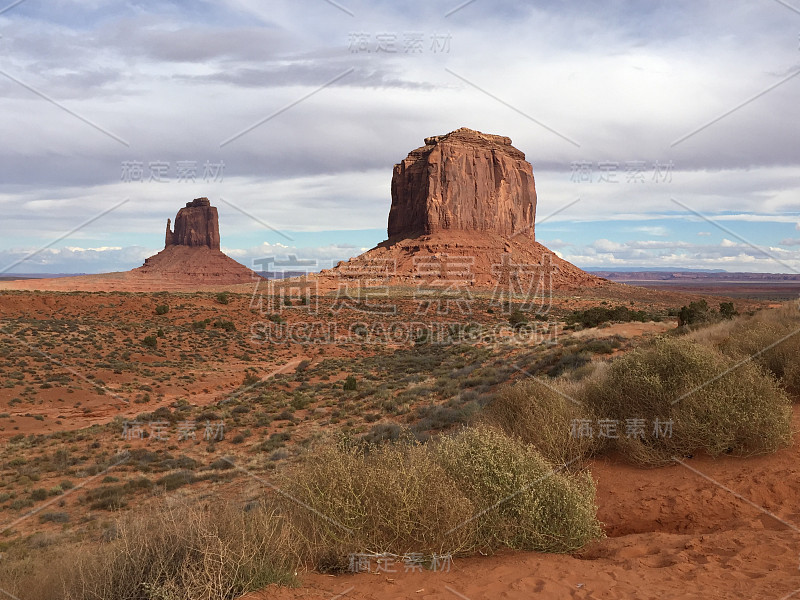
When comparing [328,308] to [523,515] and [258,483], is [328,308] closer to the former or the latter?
[258,483]

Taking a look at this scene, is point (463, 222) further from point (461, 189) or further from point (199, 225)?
point (199, 225)

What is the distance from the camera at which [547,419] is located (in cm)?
738

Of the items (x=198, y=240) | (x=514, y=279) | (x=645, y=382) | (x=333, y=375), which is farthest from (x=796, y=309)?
(x=198, y=240)

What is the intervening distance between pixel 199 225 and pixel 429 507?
146 meters

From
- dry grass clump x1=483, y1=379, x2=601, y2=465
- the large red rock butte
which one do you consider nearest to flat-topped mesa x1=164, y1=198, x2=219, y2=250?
the large red rock butte

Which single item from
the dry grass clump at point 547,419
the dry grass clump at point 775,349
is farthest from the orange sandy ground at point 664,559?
the dry grass clump at point 775,349

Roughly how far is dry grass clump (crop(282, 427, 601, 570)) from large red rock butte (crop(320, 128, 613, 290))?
68845 millimetres

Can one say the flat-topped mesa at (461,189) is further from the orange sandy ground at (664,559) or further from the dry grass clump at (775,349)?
the orange sandy ground at (664,559)

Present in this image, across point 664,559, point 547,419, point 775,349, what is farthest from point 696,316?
point 664,559

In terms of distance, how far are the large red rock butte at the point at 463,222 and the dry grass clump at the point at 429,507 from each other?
68845mm

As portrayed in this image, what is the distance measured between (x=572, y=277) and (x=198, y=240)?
99.5m

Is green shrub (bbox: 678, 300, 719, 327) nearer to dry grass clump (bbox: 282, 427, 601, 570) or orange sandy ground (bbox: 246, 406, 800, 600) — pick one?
orange sandy ground (bbox: 246, 406, 800, 600)

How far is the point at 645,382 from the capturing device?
7711 millimetres

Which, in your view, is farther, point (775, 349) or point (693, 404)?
point (775, 349)
